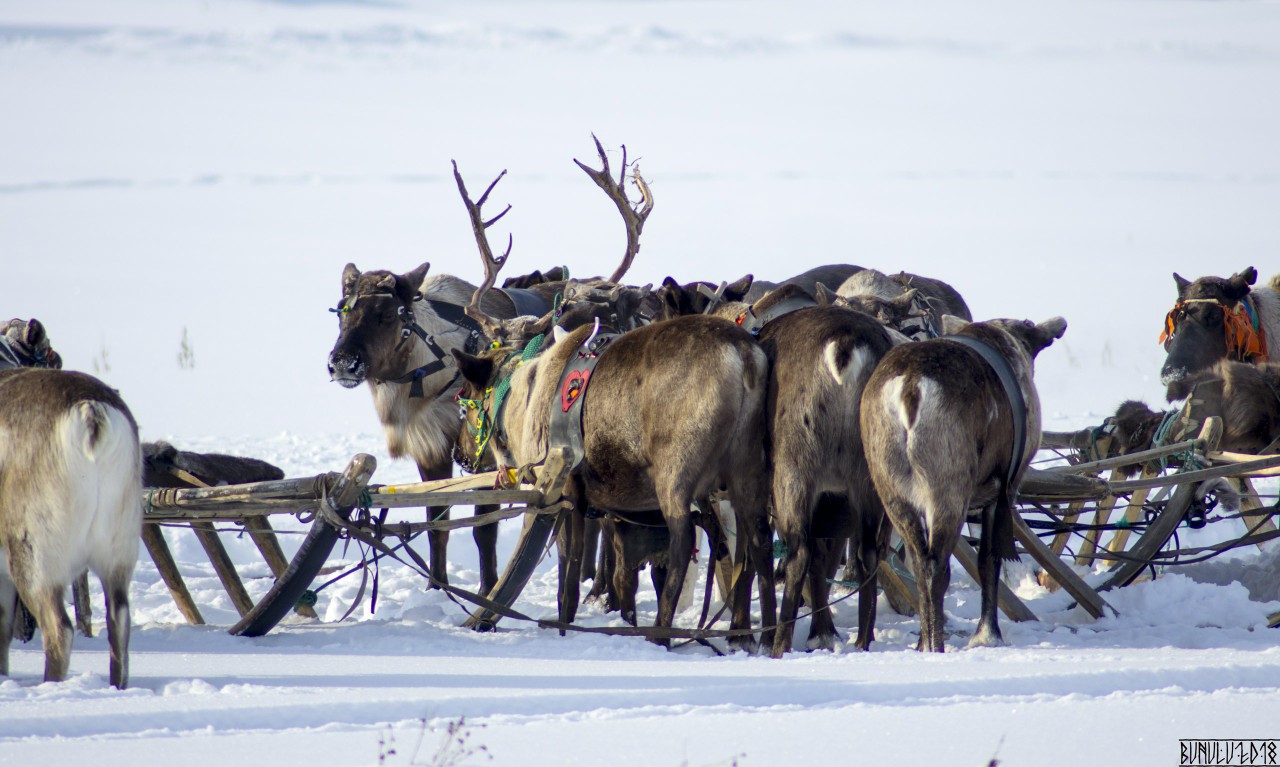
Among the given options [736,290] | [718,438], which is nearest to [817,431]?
[718,438]

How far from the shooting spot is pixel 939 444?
5.81 meters

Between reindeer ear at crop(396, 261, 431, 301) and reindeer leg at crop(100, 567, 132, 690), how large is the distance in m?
3.67

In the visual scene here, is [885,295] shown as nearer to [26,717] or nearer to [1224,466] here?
[1224,466]

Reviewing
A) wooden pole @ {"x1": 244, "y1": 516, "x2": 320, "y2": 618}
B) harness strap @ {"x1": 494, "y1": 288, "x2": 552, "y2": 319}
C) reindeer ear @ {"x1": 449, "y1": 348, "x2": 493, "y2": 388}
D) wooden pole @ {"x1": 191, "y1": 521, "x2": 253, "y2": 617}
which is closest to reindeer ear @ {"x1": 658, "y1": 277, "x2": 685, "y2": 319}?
reindeer ear @ {"x1": 449, "y1": 348, "x2": 493, "y2": 388}

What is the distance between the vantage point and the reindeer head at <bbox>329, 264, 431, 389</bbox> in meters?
8.38

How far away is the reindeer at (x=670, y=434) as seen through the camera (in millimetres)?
6285

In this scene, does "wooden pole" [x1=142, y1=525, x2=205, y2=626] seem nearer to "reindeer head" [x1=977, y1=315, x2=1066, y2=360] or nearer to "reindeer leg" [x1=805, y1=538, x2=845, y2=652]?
"reindeer leg" [x1=805, y1=538, x2=845, y2=652]

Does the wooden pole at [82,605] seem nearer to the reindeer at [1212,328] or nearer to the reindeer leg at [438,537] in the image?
the reindeer leg at [438,537]

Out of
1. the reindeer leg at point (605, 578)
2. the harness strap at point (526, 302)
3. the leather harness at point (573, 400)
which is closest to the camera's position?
the leather harness at point (573, 400)

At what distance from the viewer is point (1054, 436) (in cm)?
880

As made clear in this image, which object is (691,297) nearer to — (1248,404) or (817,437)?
(817,437)

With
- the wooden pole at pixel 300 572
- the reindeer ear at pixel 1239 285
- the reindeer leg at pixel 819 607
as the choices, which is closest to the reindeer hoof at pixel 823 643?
the reindeer leg at pixel 819 607

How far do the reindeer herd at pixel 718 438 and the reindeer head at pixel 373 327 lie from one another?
36mm

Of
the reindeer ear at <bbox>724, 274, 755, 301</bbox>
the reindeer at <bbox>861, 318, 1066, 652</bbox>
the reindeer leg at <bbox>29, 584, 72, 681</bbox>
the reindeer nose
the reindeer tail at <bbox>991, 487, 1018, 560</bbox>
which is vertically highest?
the reindeer ear at <bbox>724, 274, 755, 301</bbox>
